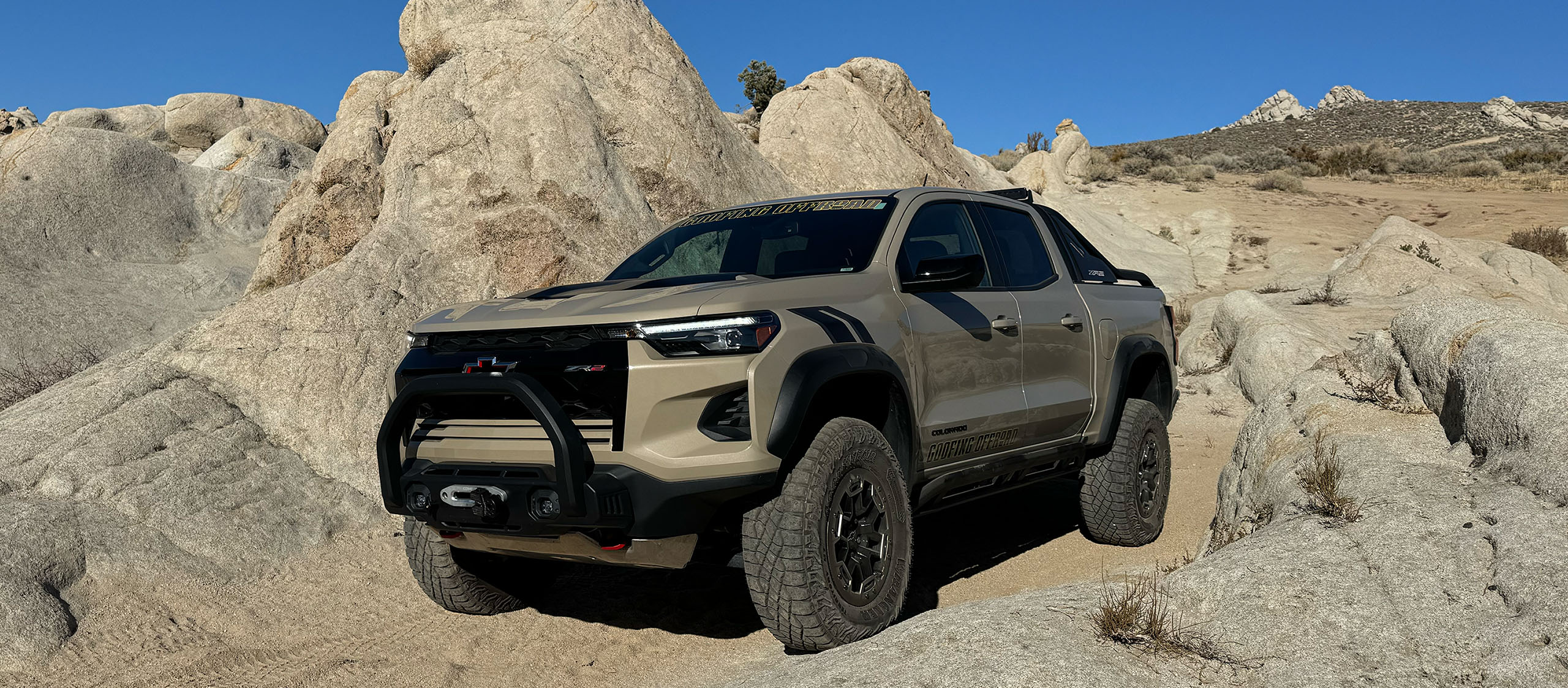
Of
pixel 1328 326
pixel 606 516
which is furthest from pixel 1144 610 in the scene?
pixel 1328 326

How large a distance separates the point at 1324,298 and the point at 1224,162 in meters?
27.6

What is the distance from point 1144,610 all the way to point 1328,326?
9.46 meters

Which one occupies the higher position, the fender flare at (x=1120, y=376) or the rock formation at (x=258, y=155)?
the rock formation at (x=258, y=155)

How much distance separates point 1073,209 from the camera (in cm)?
2173

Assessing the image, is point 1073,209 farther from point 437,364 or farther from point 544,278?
point 437,364

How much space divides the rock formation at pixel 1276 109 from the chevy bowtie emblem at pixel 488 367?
328ft

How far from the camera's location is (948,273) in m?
4.43

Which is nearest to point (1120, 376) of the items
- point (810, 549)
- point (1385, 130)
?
point (810, 549)

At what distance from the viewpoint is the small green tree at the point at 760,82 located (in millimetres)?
38750

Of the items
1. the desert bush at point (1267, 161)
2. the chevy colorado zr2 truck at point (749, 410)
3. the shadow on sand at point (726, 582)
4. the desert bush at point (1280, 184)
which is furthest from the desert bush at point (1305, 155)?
the chevy colorado zr2 truck at point (749, 410)

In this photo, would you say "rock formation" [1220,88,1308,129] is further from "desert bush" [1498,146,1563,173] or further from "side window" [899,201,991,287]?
"side window" [899,201,991,287]

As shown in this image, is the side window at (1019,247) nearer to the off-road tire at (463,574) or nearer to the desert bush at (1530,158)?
the off-road tire at (463,574)

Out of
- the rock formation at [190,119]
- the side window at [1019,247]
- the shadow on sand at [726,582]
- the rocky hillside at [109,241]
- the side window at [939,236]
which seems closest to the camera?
the side window at [939,236]

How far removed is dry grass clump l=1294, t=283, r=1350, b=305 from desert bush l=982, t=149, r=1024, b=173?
2456 centimetres
